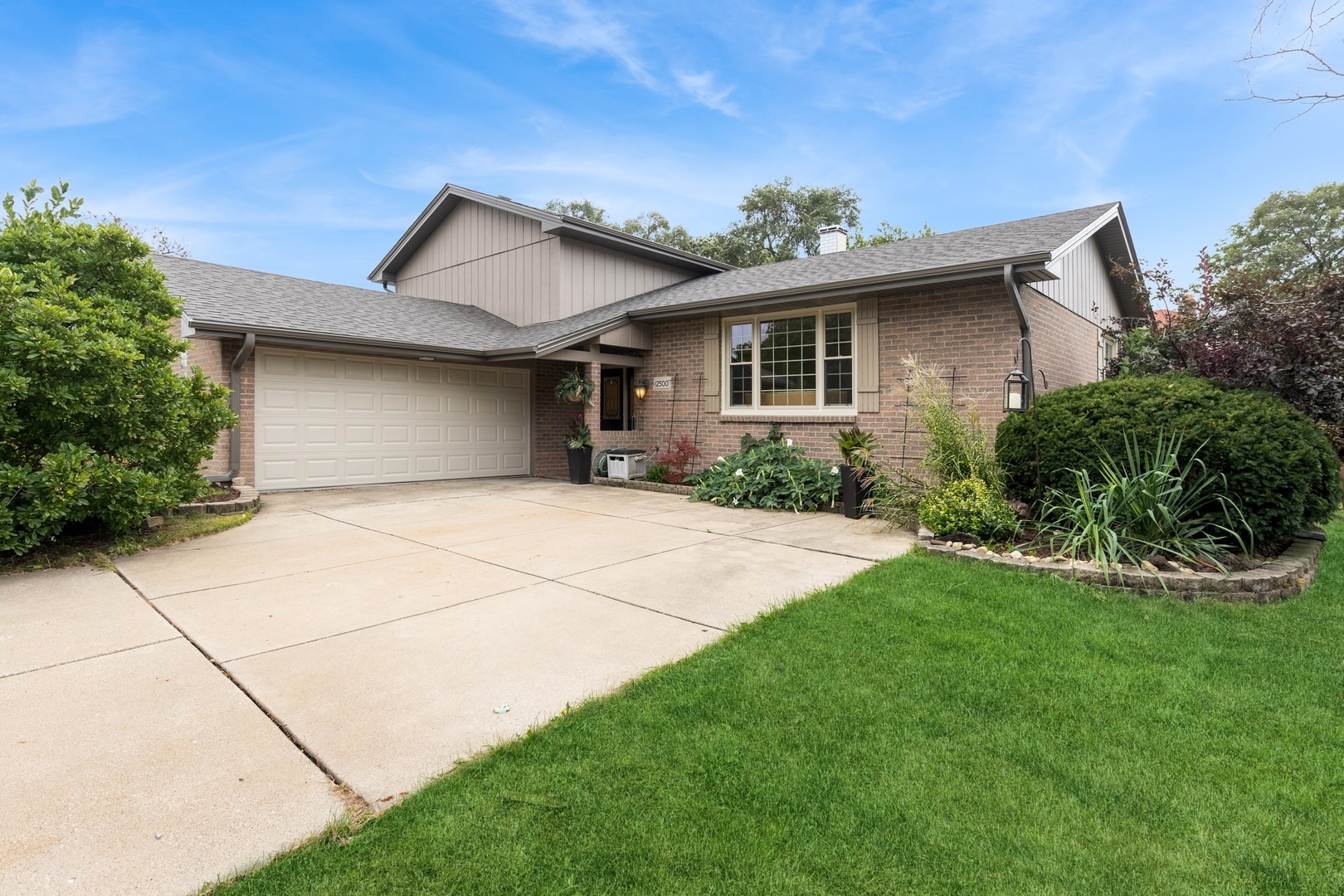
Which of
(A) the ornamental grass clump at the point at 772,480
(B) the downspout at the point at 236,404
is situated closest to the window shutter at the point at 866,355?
(A) the ornamental grass clump at the point at 772,480

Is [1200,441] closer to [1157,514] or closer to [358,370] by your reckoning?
[1157,514]

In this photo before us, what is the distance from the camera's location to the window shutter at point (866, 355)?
28.8ft

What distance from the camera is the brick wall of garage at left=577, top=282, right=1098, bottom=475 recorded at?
7.86 metres

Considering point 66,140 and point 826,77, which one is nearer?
point 826,77

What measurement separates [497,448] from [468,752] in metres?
10.4

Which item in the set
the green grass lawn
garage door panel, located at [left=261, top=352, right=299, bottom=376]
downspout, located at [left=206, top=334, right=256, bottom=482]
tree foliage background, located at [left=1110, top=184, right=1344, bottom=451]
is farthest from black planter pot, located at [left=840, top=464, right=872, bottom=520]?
garage door panel, located at [left=261, top=352, right=299, bottom=376]

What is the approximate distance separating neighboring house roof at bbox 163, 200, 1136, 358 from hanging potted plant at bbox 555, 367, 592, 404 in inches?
31.1

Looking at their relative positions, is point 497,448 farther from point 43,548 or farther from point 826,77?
point 826,77

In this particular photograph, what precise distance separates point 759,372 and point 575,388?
3.12 m

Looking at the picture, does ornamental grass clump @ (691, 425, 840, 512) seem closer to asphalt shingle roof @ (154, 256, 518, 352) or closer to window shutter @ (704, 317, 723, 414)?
window shutter @ (704, 317, 723, 414)

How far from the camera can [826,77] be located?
13945 mm

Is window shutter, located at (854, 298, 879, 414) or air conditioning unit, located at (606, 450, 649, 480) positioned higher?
window shutter, located at (854, 298, 879, 414)

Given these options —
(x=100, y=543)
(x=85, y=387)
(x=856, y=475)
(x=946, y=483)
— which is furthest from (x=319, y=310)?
(x=946, y=483)

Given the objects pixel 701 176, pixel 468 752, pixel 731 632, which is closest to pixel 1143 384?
pixel 731 632
